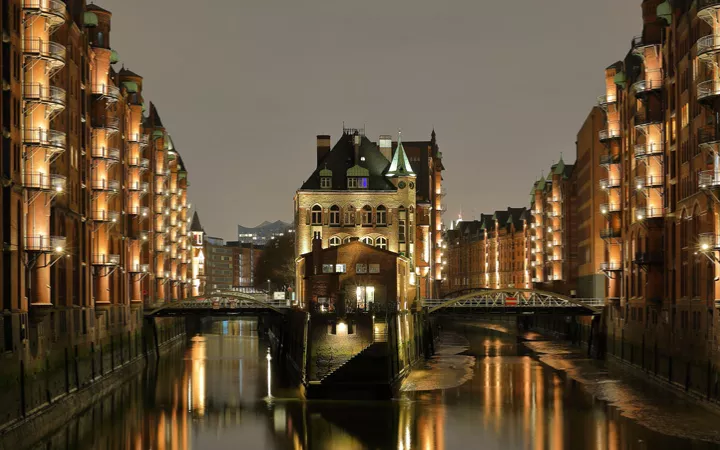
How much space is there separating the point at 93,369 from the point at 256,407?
1193 cm

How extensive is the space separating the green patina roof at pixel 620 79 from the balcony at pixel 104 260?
44286 millimetres

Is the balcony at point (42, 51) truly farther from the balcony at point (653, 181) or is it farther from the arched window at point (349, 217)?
the arched window at point (349, 217)

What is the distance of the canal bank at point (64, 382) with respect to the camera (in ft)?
156

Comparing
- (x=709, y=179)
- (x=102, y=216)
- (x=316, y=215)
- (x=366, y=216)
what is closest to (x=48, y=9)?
(x=102, y=216)

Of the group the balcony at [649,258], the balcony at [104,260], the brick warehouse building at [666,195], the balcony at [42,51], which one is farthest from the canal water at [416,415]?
the balcony at [42,51]

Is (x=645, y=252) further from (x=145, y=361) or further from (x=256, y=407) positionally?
(x=145, y=361)

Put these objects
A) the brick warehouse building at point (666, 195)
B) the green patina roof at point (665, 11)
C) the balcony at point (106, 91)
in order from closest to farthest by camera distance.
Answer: the brick warehouse building at point (666, 195)
the green patina roof at point (665, 11)
the balcony at point (106, 91)

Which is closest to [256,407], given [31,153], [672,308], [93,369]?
[93,369]

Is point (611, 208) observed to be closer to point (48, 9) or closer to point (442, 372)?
point (442, 372)

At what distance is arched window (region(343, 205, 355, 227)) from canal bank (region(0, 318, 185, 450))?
2275 centimetres

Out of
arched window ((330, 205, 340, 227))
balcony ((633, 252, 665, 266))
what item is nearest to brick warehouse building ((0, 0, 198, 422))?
arched window ((330, 205, 340, 227))

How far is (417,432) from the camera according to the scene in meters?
54.8

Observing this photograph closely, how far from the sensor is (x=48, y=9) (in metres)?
54.7

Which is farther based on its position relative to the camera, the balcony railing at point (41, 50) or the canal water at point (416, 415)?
the balcony railing at point (41, 50)
